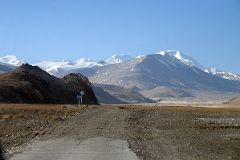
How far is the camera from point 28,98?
97750mm

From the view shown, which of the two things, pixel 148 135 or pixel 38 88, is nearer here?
pixel 148 135

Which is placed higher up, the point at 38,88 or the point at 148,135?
the point at 38,88

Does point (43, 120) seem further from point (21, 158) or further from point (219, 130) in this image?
point (21, 158)

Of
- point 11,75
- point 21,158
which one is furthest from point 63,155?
point 11,75

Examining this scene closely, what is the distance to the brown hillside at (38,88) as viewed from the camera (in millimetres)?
95062

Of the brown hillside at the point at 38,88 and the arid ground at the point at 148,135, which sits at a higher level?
the brown hillside at the point at 38,88

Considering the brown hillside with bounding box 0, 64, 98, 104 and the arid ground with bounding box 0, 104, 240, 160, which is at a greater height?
the brown hillside with bounding box 0, 64, 98, 104

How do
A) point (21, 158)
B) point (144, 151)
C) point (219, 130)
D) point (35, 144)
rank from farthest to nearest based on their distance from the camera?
point (219, 130)
point (35, 144)
point (144, 151)
point (21, 158)

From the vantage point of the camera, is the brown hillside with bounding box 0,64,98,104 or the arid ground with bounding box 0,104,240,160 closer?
the arid ground with bounding box 0,104,240,160

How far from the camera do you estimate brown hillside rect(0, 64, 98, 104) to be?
9506cm

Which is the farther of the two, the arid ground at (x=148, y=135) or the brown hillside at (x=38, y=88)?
the brown hillside at (x=38, y=88)

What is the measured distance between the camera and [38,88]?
10769cm

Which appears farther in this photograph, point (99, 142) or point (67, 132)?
point (67, 132)

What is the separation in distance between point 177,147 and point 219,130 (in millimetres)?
13726
